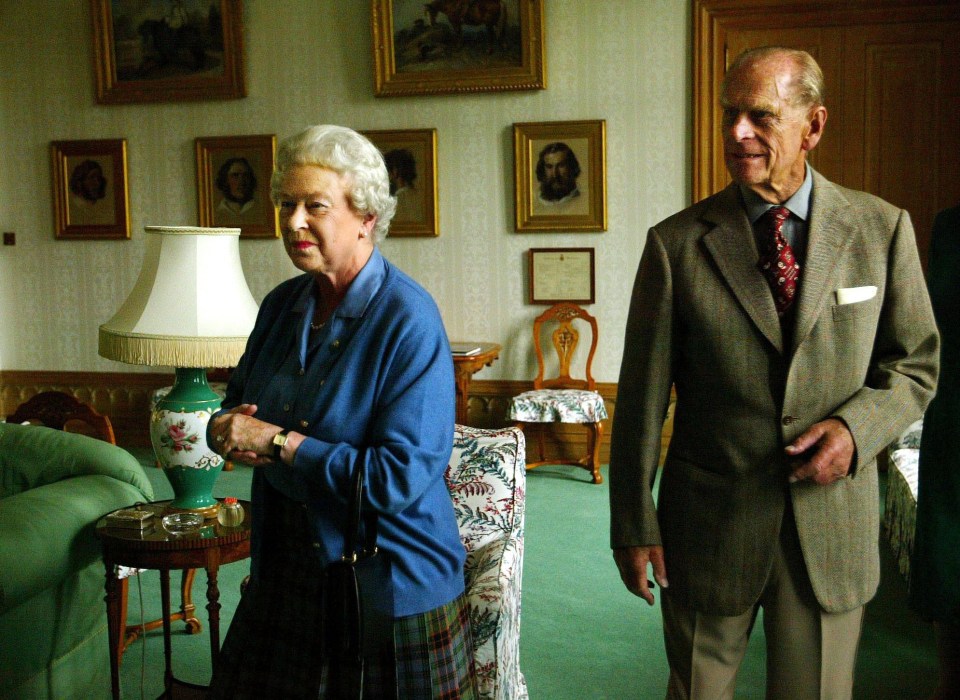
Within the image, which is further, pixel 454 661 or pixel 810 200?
pixel 454 661

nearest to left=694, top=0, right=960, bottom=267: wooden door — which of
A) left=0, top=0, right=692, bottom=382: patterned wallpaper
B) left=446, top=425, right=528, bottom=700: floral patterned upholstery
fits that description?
left=0, top=0, right=692, bottom=382: patterned wallpaper

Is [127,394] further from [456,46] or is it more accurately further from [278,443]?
[278,443]

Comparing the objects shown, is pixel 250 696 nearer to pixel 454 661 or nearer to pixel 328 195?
pixel 454 661

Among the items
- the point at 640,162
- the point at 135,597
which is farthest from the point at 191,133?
the point at 135,597

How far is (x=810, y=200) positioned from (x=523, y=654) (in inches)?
90.9

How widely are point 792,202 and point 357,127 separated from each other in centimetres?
548

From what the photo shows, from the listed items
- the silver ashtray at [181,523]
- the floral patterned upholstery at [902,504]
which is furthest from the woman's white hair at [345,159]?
the floral patterned upholstery at [902,504]

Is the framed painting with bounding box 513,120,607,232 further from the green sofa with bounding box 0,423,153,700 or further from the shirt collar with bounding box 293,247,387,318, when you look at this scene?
the shirt collar with bounding box 293,247,387,318

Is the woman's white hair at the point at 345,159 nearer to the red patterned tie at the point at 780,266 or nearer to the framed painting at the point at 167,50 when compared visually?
the red patterned tie at the point at 780,266

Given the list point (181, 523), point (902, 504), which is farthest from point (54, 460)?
point (902, 504)

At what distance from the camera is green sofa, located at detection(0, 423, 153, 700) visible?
267 centimetres

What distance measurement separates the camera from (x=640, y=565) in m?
1.86

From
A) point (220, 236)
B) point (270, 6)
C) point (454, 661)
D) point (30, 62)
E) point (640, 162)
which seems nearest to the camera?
point (454, 661)

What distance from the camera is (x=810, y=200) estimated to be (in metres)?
1.80
